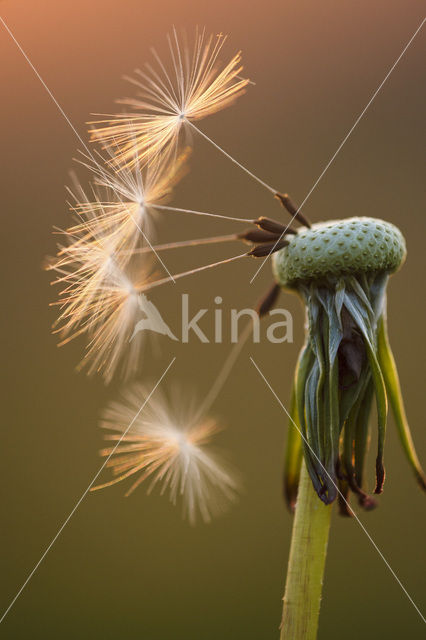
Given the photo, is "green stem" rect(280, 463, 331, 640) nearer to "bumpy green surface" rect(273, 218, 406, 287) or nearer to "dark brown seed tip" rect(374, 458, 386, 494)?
"dark brown seed tip" rect(374, 458, 386, 494)

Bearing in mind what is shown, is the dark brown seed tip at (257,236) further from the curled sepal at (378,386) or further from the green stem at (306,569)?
the green stem at (306,569)

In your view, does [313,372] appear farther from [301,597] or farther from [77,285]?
[77,285]

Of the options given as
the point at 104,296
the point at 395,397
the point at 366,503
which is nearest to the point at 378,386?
the point at 395,397

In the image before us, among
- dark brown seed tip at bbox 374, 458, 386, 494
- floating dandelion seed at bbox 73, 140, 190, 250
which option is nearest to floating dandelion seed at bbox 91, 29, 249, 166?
floating dandelion seed at bbox 73, 140, 190, 250

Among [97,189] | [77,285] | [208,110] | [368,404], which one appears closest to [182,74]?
[208,110]

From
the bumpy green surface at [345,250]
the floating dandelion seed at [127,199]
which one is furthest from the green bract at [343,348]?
the floating dandelion seed at [127,199]

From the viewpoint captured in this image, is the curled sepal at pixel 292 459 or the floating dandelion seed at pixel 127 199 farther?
the floating dandelion seed at pixel 127 199

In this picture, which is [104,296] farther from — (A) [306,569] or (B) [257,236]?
(A) [306,569]
